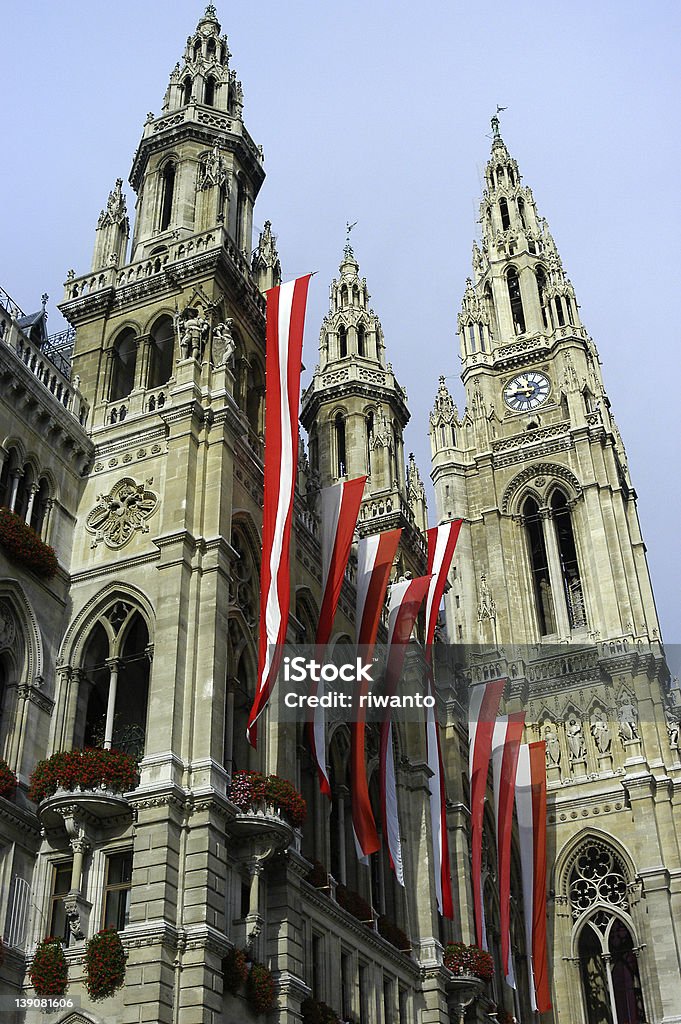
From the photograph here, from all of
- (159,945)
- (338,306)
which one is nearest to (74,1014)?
(159,945)

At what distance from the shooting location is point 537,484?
66500 millimetres

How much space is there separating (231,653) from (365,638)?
16.1ft

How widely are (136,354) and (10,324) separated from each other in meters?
5.86

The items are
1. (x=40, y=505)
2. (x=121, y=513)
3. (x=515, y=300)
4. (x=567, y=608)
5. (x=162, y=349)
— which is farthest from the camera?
(x=515, y=300)

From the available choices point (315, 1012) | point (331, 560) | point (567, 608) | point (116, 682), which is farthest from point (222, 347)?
point (567, 608)

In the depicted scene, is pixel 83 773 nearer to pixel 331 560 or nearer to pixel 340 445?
pixel 331 560

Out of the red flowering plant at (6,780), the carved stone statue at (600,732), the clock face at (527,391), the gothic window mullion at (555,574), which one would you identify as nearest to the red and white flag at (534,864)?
the carved stone statue at (600,732)

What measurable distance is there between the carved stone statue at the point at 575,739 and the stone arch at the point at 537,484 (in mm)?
14034

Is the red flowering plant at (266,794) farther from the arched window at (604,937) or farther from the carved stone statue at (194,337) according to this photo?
the arched window at (604,937)

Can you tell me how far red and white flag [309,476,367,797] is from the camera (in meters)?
29.6

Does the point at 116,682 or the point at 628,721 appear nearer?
the point at 116,682

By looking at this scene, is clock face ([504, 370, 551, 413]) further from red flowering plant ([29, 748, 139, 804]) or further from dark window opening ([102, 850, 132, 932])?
dark window opening ([102, 850, 132, 932])

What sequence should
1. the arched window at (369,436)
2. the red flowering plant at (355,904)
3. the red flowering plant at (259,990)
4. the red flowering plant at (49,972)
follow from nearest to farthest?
the red flowering plant at (49,972)
the red flowering plant at (259,990)
the red flowering plant at (355,904)
the arched window at (369,436)

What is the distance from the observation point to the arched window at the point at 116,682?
28.5 metres
